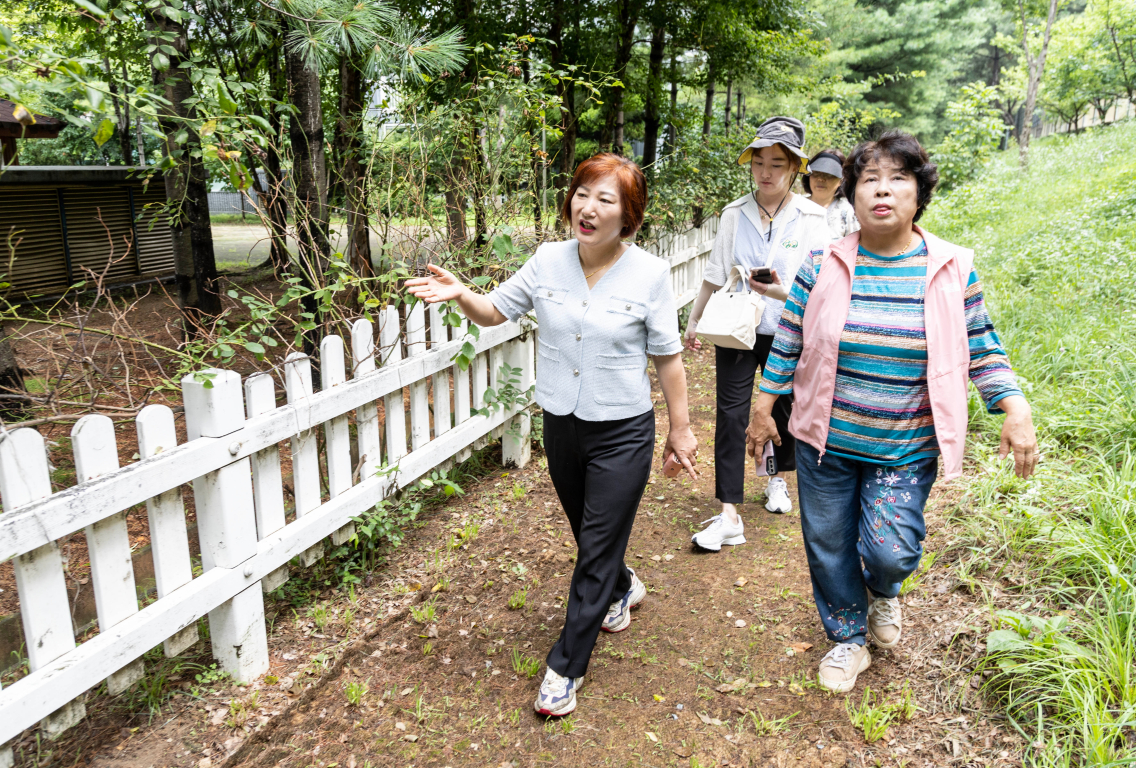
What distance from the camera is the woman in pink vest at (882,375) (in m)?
2.45

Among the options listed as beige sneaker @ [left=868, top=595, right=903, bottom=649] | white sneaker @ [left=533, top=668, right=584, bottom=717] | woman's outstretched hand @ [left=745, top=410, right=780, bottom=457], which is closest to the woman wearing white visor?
woman's outstretched hand @ [left=745, top=410, right=780, bottom=457]

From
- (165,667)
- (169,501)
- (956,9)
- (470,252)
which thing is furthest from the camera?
(956,9)

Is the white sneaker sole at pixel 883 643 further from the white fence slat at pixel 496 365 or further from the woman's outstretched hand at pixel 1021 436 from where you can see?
the white fence slat at pixel 496 365

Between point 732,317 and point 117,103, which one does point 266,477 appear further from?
point 117,103

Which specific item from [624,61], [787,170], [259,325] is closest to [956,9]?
[624,61]

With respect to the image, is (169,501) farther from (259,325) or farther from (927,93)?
(927,93)

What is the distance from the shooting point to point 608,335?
8.87 ft

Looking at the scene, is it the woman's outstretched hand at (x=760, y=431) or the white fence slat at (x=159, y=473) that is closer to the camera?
the white fence slat at (x=159, y=473)

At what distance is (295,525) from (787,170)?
111 inches

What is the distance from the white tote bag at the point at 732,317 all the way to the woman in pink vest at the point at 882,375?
0.84 m

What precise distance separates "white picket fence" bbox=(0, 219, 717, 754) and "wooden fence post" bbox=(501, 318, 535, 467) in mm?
828

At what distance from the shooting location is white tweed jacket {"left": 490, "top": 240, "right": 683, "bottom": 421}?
8.91 feet

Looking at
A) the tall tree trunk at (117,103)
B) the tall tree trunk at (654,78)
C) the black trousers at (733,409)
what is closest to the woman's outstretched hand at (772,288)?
the black trousers at (733,409)

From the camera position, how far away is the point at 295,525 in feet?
10.3
